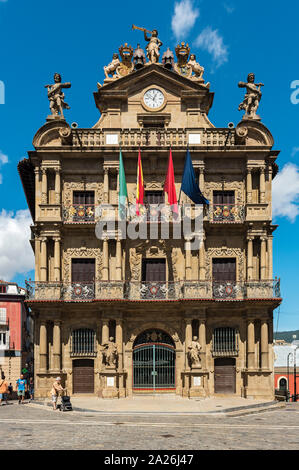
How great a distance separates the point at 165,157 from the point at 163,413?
15.1 m

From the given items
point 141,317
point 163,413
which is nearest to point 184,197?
point 141,317

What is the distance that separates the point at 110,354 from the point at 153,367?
3060mm

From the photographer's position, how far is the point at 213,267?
1361 inches

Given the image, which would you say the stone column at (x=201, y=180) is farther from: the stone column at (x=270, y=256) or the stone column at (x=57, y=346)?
the stone column at (x=57, y=346)

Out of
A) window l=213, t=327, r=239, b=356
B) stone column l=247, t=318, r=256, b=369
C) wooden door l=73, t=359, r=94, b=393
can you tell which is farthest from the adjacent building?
stone column l=247, t=318, r=256, b=369

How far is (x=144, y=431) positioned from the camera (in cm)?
2053

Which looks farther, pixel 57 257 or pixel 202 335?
pixel 57 257

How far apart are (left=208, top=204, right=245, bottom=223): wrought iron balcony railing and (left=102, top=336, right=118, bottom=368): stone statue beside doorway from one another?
896cm

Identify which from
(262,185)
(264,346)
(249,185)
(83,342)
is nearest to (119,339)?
(83,342)

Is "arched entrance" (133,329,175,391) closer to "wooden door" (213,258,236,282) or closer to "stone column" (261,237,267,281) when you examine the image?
"wooden door" (213,258,236,282)

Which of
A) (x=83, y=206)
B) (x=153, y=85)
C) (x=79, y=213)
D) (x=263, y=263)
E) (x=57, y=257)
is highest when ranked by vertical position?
(x=153, y=85)

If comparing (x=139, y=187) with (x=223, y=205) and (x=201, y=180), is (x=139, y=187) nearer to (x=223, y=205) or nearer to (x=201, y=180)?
(x=201, y=180)

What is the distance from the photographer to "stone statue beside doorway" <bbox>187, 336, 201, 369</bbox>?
31594 mm

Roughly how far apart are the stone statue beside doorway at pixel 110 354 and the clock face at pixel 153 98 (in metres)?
14.2
